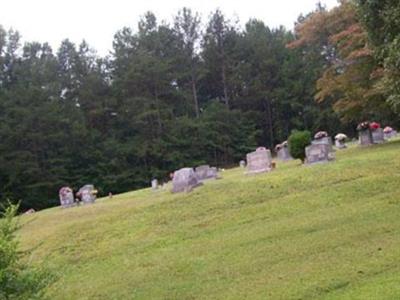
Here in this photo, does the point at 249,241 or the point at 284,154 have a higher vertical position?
the point at 284,154

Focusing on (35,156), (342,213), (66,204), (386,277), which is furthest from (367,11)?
(35,156)

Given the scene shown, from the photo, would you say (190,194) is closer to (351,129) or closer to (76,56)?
(351,129)

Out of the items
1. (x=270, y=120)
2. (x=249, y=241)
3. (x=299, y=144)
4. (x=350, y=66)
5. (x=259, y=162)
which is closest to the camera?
(x=249, y=241)

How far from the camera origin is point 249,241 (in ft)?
43.1

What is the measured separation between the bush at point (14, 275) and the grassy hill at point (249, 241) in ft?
6.59

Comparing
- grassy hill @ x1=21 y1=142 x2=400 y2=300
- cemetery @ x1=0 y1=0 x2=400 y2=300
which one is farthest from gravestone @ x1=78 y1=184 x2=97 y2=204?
grassy hill @ x1=21 y1=142 x2=400 y2=300

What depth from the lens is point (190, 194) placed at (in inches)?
765

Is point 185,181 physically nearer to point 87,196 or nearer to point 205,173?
point 205,173

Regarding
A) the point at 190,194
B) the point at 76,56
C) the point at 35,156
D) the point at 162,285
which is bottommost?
the point at 162,285

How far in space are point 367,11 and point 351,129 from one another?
38.1 m

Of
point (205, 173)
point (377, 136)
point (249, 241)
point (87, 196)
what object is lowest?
point (249, 241)

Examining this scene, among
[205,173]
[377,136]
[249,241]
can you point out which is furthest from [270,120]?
[249,241]

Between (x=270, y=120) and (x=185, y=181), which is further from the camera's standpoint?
(x=270, y=120)

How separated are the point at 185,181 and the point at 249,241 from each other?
8188mm
